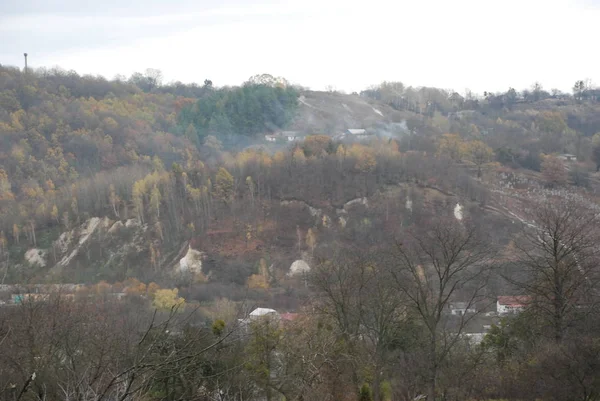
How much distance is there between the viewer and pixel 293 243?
42.3 metres

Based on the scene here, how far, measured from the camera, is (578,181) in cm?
5469

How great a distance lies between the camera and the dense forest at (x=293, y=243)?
41.0 ft

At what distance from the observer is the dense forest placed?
41.0 ft

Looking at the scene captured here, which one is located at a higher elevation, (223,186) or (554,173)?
(223,186)

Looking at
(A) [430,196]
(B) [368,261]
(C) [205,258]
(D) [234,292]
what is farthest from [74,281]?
(B) [368,261]

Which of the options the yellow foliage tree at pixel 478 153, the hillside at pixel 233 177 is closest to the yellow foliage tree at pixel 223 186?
the hillside at pixel 233 177

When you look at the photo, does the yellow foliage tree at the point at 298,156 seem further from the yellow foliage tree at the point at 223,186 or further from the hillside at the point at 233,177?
the yellow foliage tree at the point at 223,186

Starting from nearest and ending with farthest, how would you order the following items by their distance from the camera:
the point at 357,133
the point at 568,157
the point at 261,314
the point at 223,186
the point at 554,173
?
the point at 261,314, the point at 223,186, the point at 554,173, the point at 568,157, the point at 357,133

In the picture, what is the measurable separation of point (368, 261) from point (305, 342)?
5.12m

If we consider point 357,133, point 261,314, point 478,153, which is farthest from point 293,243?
point 357,133

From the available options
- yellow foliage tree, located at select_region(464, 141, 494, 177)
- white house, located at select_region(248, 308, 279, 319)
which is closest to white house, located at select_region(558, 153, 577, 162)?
yellow foliage tree, located at select_region(464, 141, 494, 177)

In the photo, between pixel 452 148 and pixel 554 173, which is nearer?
pixel 554 173

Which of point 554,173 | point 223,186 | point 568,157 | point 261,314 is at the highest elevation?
point 223,186

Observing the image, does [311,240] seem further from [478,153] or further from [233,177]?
[478,153]
